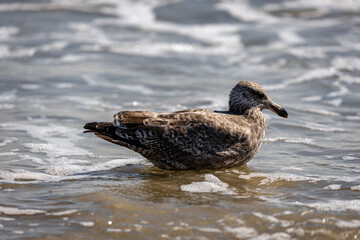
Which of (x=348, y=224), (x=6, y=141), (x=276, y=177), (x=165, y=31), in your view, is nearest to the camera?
(x=348, y=224)

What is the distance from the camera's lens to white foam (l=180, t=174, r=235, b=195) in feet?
18.9

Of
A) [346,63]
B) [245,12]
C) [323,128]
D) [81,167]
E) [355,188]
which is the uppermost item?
[245,12]

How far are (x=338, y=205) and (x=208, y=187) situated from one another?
131 centimetres

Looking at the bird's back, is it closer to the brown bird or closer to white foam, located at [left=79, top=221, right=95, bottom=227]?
the brown bird

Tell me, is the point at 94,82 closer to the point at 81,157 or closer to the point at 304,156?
the point at 81,157

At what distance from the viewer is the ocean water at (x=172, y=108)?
16.3 ft

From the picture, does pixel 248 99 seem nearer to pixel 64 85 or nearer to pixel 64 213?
pixel 64 213

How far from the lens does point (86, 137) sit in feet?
26.0

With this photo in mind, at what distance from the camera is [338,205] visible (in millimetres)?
5355

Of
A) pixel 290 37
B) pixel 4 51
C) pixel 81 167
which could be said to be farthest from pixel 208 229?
pixel 290 37

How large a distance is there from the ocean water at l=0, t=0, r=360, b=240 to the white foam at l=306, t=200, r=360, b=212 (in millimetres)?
20

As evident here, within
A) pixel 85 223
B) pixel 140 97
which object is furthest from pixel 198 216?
pixel 140 97

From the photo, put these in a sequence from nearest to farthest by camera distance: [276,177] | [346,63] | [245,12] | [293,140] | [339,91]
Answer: [276,177] < [293,140] < [339,91] < [346,63] < [245,12]

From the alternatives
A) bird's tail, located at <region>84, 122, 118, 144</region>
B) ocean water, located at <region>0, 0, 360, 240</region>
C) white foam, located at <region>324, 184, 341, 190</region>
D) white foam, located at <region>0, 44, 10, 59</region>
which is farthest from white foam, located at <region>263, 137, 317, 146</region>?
white foam, located at <region>0, 44, 10, 59</region>
